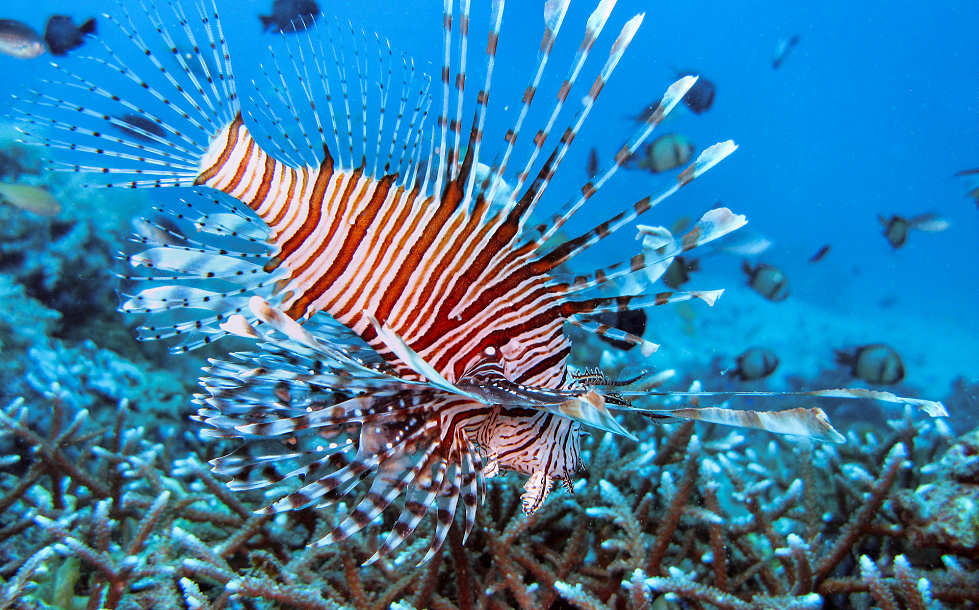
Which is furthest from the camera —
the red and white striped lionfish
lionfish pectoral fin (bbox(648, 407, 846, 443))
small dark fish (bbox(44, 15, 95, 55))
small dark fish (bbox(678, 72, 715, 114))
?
small dark fish (bbox(678, 72, 715, 114))

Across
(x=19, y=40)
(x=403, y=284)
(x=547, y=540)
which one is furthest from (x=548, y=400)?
(x=19, y=40)

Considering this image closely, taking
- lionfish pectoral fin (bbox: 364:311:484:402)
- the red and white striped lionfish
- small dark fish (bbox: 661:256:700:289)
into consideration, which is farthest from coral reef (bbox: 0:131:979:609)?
small dark fish (bbox: 661:256:700:289)

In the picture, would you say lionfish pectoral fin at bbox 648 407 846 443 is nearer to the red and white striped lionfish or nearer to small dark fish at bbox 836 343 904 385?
the red and white striped lionfish

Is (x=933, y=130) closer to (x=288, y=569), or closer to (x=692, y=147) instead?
(x=692, y=147)

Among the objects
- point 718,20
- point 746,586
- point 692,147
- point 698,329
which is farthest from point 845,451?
point 718,20

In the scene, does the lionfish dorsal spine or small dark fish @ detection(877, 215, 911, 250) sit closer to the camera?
the lionfish dorsal spine

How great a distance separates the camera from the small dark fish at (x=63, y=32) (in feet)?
18.1

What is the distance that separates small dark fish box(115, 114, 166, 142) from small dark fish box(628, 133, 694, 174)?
16.2ft

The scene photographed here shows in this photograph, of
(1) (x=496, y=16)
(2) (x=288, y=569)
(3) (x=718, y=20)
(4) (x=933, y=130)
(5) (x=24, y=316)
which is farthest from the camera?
(4) (x=933, y=130)

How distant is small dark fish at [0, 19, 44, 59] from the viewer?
221 inches

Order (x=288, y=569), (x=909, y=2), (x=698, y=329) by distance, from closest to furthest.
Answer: (x=288, y=569), (x=698, y=329), (x=909, y=2)

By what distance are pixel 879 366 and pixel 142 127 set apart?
825 cm

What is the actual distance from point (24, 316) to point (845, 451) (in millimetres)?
7048

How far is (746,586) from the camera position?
2785 millimetres
